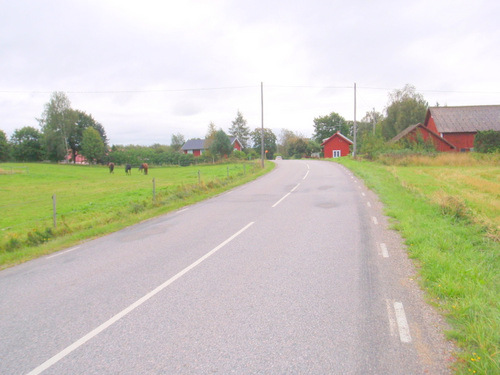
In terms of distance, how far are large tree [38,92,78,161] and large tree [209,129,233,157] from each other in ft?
113

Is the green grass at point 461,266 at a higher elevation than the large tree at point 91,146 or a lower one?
lower

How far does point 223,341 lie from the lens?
3.88m

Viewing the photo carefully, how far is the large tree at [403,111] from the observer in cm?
6206

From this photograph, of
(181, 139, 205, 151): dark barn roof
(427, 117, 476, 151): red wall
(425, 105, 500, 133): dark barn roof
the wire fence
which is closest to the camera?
the wire fence

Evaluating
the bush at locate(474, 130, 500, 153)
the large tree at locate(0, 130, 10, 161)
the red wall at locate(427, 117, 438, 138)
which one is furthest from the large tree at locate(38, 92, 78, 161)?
the bush at locate(474, 130, 500, 153)

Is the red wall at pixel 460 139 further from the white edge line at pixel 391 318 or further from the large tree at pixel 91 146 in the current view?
the large tree at pixel 91 146

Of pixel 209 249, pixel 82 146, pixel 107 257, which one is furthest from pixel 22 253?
pixel 82 146

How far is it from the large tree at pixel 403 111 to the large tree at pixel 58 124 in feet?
207

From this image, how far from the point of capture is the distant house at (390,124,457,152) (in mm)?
47906

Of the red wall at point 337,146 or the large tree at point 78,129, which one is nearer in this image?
the red wall at point 337,146

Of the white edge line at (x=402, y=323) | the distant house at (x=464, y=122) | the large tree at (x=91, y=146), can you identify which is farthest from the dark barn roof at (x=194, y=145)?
the white edge line at (x=402, y=323)

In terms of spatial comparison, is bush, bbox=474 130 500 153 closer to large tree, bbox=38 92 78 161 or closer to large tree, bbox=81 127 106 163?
large tree, bbox=81 127 106 163

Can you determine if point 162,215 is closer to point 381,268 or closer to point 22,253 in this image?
point 22,253

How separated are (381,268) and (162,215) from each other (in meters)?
9.37
